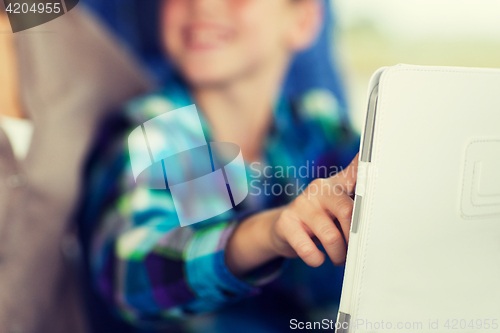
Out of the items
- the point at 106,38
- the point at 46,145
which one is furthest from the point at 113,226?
the point at 106,38

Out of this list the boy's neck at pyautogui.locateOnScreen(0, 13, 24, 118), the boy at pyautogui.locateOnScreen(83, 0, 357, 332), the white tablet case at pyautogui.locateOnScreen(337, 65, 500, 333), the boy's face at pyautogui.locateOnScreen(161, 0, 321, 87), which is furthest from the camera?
the boy's face at pyautogui.locateOnScreen(161, 0, 321, 87)

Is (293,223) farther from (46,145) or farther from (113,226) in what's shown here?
(46,145)

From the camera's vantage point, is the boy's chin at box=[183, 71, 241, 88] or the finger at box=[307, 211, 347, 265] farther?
the boy's chin at box=[183, 71, 241, 88]

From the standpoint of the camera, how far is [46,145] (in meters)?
0.63

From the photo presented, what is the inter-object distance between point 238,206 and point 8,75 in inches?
20.8

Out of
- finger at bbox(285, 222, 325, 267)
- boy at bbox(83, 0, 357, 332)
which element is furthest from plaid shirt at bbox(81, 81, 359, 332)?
finger at bbox(285, 222, 325, 267)

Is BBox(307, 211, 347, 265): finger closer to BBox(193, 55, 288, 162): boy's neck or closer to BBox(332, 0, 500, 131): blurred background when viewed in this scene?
BBox(193, 55, 288, 162): boy's neck

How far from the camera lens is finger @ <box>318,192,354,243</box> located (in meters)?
0.44

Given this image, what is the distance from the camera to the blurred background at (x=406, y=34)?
90 centimetres

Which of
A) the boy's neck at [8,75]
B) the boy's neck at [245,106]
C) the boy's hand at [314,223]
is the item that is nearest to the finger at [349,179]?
the boy's hand at [314,223]

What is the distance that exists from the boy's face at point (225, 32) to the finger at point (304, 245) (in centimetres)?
51

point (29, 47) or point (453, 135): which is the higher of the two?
point (29, 47)

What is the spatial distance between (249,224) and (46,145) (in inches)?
16.0

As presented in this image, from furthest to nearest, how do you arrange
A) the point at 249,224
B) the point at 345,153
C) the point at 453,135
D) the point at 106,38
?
the point at 345,153
the point at 106,38
the point at 249,224
the point at 453,135
